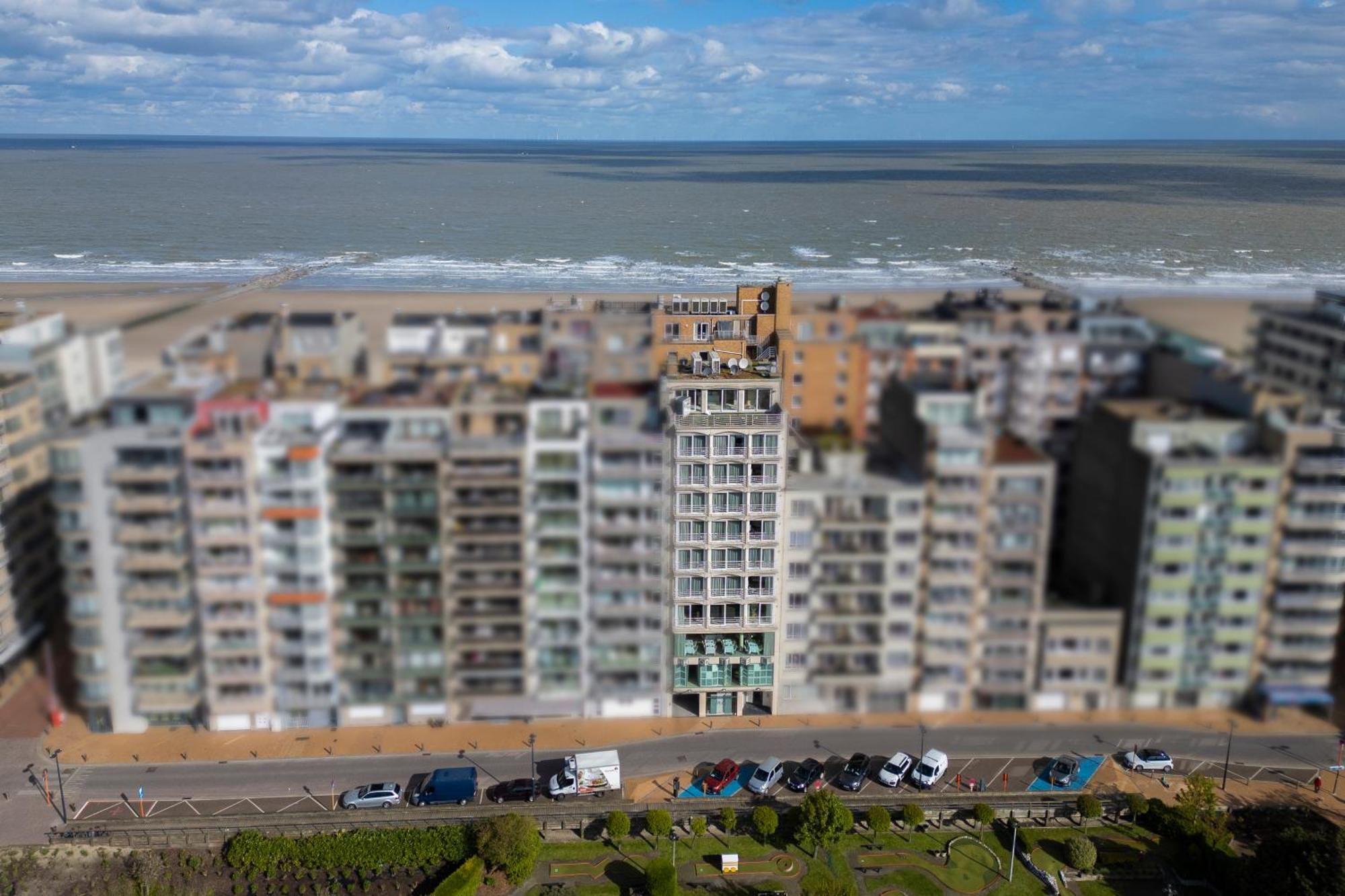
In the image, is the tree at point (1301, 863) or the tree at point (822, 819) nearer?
the tree at point (1301, 863)

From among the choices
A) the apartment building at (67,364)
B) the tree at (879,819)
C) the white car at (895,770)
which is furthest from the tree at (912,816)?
the apartment building at (67,364)

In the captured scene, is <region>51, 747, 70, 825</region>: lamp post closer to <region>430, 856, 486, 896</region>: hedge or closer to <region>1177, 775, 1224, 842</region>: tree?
<region>430, 856, 486, 896</region>: hedge

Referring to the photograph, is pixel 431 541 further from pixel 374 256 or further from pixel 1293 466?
pixel 374 256

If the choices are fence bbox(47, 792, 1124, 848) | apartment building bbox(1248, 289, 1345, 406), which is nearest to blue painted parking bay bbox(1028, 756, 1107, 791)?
fence bbox(47, 792, 1124, 848)

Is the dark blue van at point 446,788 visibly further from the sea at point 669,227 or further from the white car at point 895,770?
the sea at point 669,227

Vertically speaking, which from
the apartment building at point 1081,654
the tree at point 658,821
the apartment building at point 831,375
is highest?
the apartment building at point 831,375

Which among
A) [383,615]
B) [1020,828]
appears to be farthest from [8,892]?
[1020,828]
